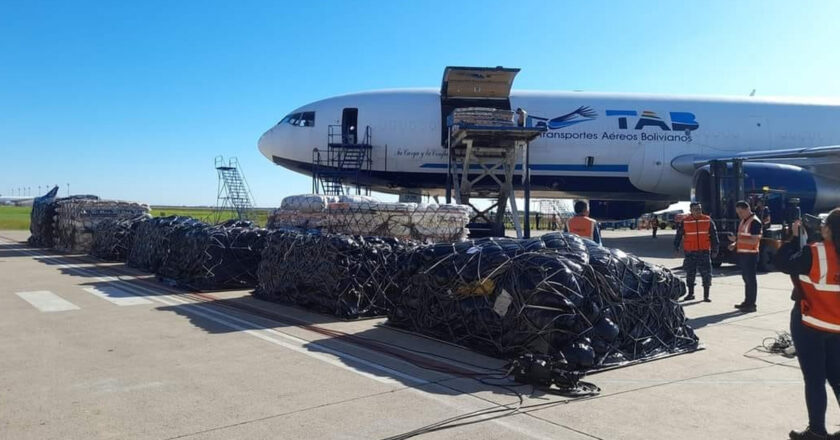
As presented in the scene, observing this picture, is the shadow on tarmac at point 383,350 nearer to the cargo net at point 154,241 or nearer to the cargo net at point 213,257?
the cargo net at point 213,257

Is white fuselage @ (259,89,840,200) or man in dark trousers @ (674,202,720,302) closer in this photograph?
man in dark trousers @ (674,202,720,302)

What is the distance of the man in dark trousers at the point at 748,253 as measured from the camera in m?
9.13

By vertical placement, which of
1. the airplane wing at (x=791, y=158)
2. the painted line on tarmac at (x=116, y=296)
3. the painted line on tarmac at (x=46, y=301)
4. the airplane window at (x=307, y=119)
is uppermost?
the airplane window at (x=307, y=119)

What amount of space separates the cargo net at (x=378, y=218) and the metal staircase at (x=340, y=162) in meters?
8.64

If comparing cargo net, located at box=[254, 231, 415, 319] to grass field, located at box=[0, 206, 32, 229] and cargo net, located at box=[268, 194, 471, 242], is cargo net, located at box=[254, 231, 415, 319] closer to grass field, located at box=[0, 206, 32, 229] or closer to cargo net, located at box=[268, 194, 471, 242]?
cargo net, located at box=[268, 194, 471, 242]

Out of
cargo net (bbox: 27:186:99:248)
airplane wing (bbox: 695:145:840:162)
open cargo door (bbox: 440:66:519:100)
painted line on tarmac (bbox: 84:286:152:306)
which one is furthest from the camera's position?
cargo net (bbox: 27:186:99:248)

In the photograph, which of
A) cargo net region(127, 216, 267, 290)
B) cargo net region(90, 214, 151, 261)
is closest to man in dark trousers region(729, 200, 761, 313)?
Answer: cargo net region(127, 216, 267, 290)

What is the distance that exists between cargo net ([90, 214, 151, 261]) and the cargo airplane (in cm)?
597

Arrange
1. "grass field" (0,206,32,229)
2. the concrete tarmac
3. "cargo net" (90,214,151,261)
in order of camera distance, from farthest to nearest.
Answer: "grass field" (0,206,32,229), "cargo net" (90,214,151,261), the concrete tarmac

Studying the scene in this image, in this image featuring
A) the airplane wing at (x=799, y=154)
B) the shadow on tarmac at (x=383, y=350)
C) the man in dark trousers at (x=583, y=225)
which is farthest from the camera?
the airplane wing at (x=799, y=154)

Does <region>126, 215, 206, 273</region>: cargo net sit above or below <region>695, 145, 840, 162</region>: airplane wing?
below

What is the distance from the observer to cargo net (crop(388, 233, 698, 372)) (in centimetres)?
574

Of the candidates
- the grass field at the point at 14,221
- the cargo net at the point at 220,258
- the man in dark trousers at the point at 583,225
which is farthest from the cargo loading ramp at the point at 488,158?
the grass field at the point at 14,221

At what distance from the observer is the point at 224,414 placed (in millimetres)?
Answer: 4363
